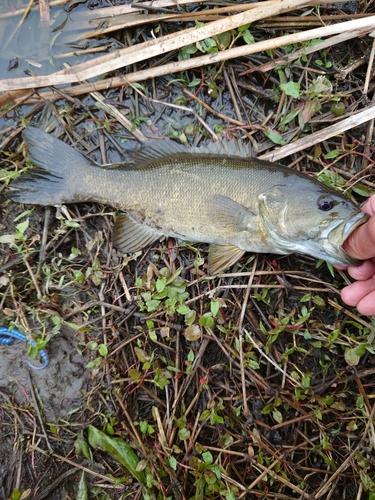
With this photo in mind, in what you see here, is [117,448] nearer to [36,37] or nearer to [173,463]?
[173,463]

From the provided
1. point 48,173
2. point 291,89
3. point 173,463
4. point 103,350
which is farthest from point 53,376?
point 291,89

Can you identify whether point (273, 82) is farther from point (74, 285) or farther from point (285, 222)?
point (74, 285)

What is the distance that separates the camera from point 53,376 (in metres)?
3.38

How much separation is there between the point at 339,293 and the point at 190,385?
1494 millimetres

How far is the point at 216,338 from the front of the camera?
127 inches

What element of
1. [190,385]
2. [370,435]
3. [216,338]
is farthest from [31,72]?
[370,435]

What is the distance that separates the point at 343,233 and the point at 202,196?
1.10m

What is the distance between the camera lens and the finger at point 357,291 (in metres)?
2.95

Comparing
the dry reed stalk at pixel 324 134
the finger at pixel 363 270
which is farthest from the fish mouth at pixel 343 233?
the dry reed stalk at pixel 324 134

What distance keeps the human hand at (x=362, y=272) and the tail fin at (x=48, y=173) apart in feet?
7.20

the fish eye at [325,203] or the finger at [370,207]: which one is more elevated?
the fish eye at [325,203]

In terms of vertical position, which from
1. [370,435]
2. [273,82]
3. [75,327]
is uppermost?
[273,82]

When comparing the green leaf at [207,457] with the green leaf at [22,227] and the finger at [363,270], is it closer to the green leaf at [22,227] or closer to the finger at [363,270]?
the finger at [363,270]

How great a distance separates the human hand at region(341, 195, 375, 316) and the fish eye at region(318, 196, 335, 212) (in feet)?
0.89
